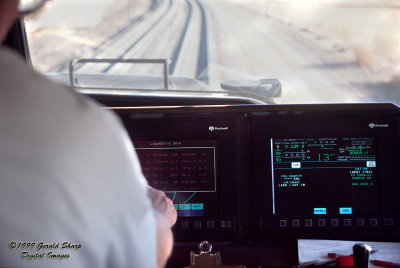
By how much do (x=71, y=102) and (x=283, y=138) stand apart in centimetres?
106

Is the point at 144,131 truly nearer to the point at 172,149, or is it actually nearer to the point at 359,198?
the point at 172,149

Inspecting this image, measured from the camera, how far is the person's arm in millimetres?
627

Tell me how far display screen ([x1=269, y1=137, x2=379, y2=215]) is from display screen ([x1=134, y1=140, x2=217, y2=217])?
19 cm

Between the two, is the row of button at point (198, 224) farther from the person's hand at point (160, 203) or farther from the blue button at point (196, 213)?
the person's hand at point (160, 203)

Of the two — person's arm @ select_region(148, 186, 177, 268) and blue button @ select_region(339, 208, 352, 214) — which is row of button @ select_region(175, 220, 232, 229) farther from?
person's arm @ select_region(148, 186, 177, 268)

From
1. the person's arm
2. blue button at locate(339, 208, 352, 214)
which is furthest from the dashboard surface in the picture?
the person's arm

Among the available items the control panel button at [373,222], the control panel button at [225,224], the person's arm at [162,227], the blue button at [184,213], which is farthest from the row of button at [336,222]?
the person's arm at [162,227]

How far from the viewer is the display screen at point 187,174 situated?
1431 mm

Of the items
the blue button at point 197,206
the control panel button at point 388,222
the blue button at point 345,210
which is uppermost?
the blue button at point 197,206

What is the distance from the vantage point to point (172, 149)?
1.44m

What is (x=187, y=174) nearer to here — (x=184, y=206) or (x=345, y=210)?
(x=184, y=206)

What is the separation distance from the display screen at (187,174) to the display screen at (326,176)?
194 millimetres

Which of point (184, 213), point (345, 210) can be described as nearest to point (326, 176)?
point (345, 210)

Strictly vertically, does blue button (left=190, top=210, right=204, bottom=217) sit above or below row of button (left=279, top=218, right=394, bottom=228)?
above
